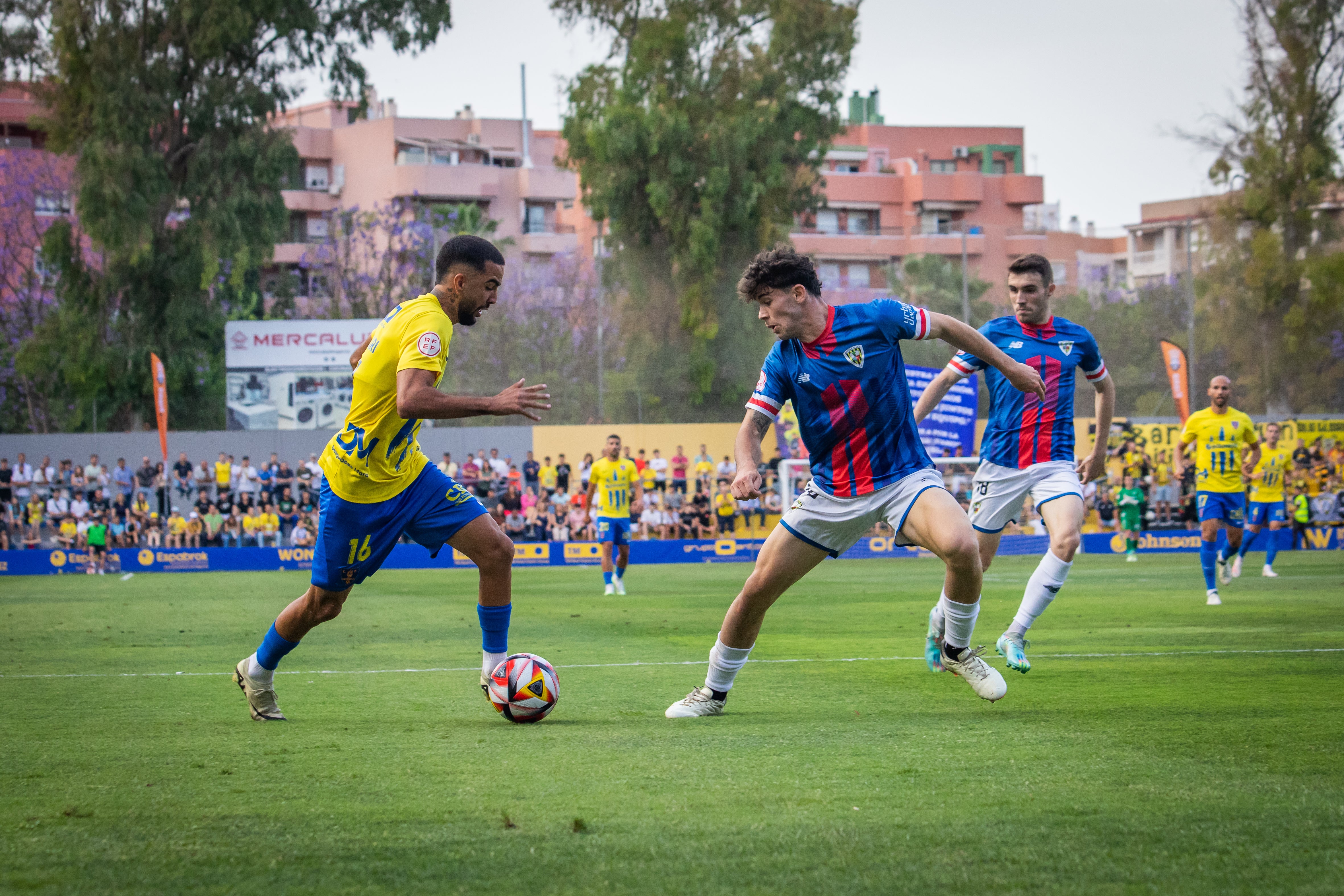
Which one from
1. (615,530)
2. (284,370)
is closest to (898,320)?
(615,530)

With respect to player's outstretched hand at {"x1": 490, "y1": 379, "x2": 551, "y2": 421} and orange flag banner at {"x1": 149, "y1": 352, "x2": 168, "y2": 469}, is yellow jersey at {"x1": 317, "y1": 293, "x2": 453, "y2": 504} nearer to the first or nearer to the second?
player's outstretched hand at {"x1": 490, "y1": 379, "x2": 551, "y2": 421}

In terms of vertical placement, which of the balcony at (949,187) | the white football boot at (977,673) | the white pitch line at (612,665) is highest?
the balcony at (949,187)

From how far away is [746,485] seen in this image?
18.6ft

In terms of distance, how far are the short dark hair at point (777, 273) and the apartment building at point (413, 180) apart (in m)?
61.8

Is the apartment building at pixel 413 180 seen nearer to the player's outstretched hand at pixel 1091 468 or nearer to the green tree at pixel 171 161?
the green tree at pixel 171 161

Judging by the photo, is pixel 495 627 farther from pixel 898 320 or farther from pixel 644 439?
pixel 644 439

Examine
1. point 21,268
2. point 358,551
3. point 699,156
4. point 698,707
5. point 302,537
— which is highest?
point 699,156

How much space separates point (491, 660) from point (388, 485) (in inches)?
44.9

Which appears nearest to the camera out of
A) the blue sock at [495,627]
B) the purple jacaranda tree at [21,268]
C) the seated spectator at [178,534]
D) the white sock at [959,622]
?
the white sock at [959,622]

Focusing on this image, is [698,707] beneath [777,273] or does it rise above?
beneath

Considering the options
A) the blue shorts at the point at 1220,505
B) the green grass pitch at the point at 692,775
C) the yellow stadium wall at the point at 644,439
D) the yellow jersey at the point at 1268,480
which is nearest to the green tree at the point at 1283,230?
the yellow stadium wall at the point at 644,439

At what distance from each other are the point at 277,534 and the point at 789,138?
19880 millimetres

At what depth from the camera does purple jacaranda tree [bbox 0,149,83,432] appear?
46.2 m

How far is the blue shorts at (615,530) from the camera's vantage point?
19281 millimetres
